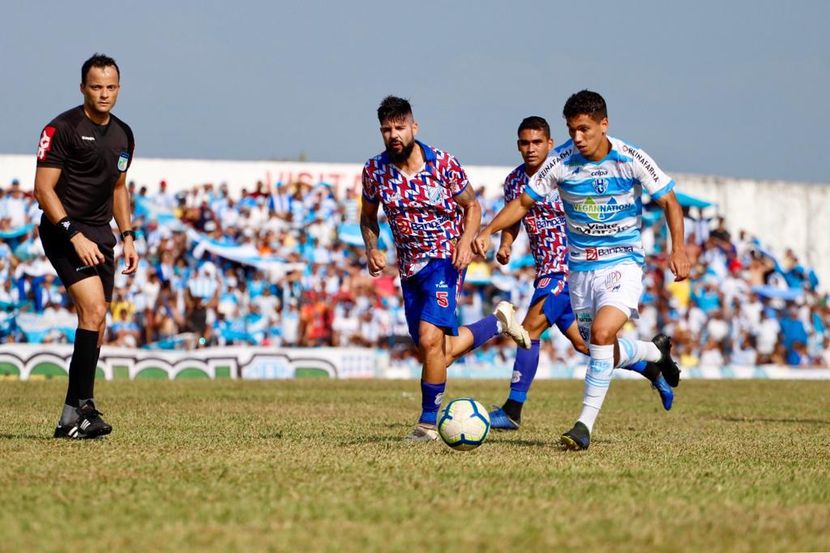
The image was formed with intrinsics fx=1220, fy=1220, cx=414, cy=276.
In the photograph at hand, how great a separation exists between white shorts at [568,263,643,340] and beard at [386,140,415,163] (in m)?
1.55

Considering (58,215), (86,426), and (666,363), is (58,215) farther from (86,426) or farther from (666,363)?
(666,363)

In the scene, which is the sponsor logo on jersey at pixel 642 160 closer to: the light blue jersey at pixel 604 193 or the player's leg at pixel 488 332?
the light blue jersey at pixel 604 193

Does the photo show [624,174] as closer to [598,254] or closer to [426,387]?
[598,254]

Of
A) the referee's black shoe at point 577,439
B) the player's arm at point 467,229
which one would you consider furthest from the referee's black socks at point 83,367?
the referee's black shoe at point 577,439

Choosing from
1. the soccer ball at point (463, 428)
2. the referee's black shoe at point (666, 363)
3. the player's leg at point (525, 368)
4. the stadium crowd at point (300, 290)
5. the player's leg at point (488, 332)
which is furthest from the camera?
the stadium crowd at point (300, 290)

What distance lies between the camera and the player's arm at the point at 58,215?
8.41m

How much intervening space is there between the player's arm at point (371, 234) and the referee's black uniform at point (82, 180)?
192 centimetres

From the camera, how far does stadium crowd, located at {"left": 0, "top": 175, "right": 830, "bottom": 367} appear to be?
25.6m

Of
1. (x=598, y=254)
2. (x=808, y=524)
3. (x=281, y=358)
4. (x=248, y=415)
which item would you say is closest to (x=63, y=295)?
(x=281, y=358)

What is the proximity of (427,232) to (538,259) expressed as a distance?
227 cm

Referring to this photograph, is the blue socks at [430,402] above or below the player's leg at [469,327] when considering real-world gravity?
below

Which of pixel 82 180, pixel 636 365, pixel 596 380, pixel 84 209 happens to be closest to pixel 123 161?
pixel 82 180

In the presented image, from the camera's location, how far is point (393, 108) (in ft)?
29.8

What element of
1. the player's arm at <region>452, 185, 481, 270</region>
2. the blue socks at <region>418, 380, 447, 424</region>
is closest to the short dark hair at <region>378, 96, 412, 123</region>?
the player's arm at <region>452, 185, 481, 270</region>
